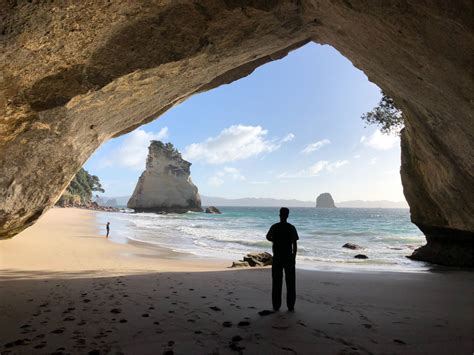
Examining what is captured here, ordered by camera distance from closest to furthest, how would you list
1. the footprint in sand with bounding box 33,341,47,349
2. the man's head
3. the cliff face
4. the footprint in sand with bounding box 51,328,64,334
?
the footprint in sand with bounding box 33,341,47,349 < the footprint in sand with bounding box 51,328,64,334 < the man's head < the cliff face

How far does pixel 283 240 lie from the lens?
5.70 meters

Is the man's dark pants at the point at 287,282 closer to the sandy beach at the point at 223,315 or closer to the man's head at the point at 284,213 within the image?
the sandy beach at the point at 223,315

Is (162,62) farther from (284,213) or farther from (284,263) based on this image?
(284,263)

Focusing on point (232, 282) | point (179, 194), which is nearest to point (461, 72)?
point (232, 282)

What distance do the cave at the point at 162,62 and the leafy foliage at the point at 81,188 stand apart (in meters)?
77.6

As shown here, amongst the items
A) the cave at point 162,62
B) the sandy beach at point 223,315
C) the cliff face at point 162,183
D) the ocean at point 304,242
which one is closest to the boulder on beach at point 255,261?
the ocean at point 304,242

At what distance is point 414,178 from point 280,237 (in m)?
10.1

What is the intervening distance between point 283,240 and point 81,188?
10435 cm

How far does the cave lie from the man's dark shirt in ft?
→ 11.8

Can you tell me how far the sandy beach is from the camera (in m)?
3.97

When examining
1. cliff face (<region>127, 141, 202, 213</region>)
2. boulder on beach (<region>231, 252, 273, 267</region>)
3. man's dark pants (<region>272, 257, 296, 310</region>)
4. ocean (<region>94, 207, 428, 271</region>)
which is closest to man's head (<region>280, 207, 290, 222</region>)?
man's dark pants (<region>272, 257, 296, 310</region>)

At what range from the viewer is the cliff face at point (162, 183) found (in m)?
81.2

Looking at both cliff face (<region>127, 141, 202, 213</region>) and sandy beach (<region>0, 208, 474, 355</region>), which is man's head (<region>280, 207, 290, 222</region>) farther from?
cliff face (<region>127, 141, 202, 213</region>)

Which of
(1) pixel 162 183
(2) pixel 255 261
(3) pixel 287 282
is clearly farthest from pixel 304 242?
(1) pixel 162 183
